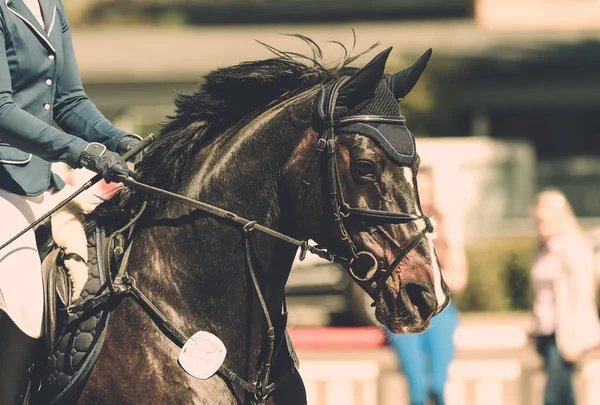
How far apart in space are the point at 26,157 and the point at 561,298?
438cm

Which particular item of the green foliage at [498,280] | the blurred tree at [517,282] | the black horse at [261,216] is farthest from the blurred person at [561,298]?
the blurred tree at [517,282]

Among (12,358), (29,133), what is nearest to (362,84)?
(29,133)

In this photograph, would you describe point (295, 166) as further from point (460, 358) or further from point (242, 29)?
point (242, 29)

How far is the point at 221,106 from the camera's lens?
12.4ft

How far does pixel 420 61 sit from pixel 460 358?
4519mm

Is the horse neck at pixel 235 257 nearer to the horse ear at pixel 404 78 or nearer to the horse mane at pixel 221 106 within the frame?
the horse mane at pixel 221 106

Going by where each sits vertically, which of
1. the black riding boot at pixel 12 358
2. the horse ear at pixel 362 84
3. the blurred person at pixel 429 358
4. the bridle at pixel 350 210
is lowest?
the blurred person at pixel 429 358

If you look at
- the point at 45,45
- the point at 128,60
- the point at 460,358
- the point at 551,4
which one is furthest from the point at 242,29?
the point at 45,45

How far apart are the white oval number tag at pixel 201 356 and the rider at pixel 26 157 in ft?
1.72

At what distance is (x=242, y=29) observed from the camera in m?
22.1

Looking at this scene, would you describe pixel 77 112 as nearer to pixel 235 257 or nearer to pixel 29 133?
pixel 29 133

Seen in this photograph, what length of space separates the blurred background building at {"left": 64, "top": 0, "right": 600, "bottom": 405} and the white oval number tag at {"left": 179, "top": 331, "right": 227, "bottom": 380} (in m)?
7.93

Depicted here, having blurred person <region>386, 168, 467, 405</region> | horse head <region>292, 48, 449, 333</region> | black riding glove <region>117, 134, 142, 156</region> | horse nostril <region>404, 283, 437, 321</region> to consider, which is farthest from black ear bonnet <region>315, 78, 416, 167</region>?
blurred person <region>386, 168, 467, 405</region>

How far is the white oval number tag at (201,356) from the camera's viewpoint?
3465 millimetres
